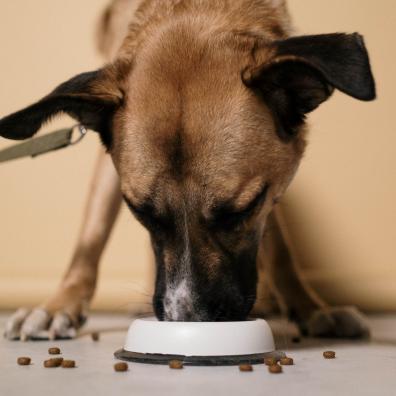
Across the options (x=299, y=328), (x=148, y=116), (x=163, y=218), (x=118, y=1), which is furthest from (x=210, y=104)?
(x=118, y=1)

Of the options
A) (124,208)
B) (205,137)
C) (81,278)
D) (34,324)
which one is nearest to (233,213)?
(205,137)

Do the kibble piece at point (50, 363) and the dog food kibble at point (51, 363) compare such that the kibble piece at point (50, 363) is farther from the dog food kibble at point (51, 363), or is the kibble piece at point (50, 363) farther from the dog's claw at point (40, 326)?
the dog's claw at point (40, 326)

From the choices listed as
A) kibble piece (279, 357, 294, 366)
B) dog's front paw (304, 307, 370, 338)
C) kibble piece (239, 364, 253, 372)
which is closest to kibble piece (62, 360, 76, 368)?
kibble piece (239, 364, 253, 372)

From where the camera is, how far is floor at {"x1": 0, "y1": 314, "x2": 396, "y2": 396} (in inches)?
68.0

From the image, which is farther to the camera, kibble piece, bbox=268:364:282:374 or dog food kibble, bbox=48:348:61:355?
dog food kibble, bbox=48:348:61:355

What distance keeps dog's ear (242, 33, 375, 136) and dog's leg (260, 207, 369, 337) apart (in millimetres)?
618

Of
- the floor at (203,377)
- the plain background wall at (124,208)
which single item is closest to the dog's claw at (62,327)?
the floor at (203,377)

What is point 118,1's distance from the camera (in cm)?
366

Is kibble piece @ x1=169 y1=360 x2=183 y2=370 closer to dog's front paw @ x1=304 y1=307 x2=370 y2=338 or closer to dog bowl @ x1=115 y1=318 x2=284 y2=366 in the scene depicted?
dog bowl @ x1=115 y1=318 x2=284 y2=366

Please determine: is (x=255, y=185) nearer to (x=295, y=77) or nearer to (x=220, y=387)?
(x=295, y=77)

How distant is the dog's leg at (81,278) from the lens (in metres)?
2.82

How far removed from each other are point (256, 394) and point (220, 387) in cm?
12

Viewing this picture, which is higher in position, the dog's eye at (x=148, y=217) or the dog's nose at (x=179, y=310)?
the dog's eye at (x=148, y=217)

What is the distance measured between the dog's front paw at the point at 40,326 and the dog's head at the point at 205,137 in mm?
651
